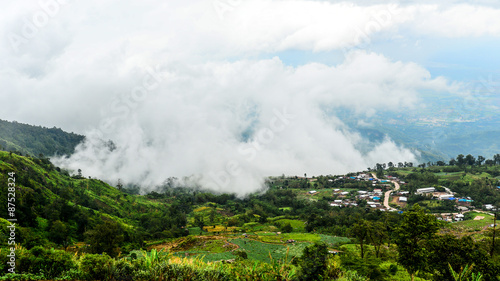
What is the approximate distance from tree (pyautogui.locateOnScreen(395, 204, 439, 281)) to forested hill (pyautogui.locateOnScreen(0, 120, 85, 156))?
588 ft

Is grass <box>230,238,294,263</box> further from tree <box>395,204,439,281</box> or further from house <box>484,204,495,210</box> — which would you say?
house <box>484,204,495,210</box>

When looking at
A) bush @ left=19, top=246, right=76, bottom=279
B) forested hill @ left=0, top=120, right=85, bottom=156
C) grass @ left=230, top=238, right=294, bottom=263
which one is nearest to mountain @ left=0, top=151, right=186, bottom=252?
bush @ left=19, top=246, right=76, bottom=279

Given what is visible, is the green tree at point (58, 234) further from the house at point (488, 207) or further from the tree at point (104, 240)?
the house at point (488, 207)

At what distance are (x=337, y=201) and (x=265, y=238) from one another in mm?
58710

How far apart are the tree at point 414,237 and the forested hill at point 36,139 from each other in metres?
179

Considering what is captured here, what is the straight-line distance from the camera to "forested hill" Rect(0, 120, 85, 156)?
154688 mm

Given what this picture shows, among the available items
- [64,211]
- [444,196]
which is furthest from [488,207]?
[64,211]

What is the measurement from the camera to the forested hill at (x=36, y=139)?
154688mm

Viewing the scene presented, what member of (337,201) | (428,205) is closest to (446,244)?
(428,205)

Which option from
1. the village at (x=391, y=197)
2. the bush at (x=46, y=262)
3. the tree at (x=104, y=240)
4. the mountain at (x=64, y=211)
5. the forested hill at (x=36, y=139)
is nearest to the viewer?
the bush at (x=46, y=262)

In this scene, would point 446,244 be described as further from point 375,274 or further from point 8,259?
point 8,259

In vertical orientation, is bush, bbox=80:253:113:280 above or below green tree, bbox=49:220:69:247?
above

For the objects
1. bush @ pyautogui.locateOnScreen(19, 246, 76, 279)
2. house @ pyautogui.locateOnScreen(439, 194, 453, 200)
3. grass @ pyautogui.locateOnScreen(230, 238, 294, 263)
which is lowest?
grass @ pyautogui.locateOnScreen(230, 238, 294, 263)

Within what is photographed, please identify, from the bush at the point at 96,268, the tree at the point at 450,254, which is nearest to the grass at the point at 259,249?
the tree at the point at 450,254
